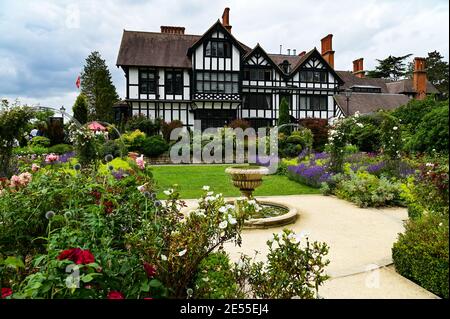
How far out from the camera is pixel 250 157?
61.0 feet

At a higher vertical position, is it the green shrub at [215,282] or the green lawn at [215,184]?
the green lawn at [215,184]

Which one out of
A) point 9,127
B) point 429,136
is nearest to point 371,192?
point 429,136

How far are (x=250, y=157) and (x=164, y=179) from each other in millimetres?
7109

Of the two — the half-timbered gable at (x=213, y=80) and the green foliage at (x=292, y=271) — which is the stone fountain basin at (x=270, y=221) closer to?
the green foliage at (x=292, y=271)

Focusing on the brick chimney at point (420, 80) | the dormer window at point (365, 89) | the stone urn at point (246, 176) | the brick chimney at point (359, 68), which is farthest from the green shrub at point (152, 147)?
the brick chimney at point (420, 80)

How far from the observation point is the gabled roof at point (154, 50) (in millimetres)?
25188

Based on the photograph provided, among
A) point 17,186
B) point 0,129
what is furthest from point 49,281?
point 0,129

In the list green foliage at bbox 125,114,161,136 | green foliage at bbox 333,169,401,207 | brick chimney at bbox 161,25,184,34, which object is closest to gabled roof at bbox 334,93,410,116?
brick chimney at bbox 161,25,184,34

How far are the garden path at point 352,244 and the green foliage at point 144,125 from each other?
15714mm

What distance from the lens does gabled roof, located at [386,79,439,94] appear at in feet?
111

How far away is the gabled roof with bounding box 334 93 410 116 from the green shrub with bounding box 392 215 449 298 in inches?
1026
